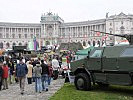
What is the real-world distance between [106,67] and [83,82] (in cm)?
185

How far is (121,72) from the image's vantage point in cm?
1527

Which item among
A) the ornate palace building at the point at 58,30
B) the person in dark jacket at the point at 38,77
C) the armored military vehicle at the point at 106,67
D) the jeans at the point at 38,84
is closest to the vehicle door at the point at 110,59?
the armored military vehicle at the point at 106,67

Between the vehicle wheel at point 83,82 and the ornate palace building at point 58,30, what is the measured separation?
441 ft

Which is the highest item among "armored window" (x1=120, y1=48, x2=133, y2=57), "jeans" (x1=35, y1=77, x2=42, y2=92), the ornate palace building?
the ornate palace building

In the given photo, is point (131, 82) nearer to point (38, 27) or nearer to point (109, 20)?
point (109, 20)

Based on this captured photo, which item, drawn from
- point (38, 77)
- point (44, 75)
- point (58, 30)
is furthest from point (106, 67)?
point (58, 30)

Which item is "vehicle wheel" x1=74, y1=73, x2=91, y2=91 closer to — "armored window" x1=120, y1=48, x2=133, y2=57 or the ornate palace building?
"armored window" x1=120, y1=48, x2=133, y2=57

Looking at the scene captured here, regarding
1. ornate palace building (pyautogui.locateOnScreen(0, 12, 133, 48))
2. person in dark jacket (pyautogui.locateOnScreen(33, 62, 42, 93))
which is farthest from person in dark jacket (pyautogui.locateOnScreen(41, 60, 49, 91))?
ornate palace building (pyautogui.locateOnScreen(0, 12, 133, 48))

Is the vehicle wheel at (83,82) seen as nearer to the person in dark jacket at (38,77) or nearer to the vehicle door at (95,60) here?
the vehicle door at (95,60)

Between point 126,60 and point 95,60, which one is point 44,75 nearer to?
point 95,60

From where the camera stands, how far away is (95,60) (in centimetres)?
1662

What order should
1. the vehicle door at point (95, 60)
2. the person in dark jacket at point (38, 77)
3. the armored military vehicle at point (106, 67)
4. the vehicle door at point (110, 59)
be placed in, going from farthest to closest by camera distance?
the person in dark jacket at point (38, 77) < the vehicle door at point (95, 60) < the vehicle door at point (110, 59) < the armored military vehicle at point (106, 67)

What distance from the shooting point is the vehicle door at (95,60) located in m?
16.4

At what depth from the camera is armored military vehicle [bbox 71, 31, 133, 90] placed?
15.1 m
